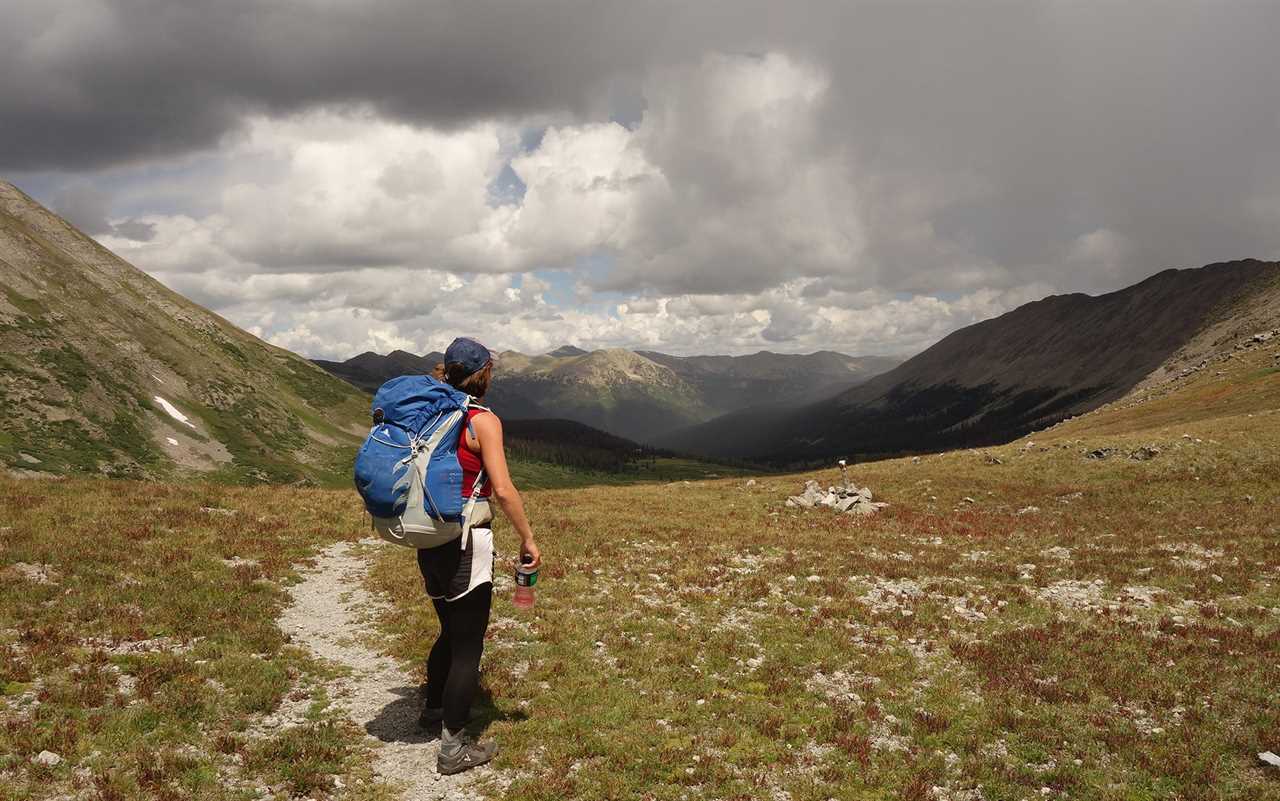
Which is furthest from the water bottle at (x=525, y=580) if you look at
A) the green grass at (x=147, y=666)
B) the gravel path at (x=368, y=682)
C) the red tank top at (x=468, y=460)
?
the green grass at (x=147, y=666)

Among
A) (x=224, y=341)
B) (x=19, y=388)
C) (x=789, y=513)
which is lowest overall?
(x=789, y=513)

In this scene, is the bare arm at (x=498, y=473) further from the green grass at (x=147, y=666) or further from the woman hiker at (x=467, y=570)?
the green grass at (x=147, y=666)

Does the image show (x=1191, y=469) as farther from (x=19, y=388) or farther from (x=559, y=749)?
(x=19, y=388)

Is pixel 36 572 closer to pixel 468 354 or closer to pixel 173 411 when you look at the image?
pixel 468 354

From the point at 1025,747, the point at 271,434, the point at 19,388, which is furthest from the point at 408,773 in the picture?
the point at 271,434

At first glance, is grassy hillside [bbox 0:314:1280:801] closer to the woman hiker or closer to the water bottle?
the woman hiker

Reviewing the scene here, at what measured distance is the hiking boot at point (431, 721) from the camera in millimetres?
9976

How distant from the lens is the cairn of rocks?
A: 37.5m

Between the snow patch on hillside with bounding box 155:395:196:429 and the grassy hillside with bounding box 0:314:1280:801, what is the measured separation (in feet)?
295

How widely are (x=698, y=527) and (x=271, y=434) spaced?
118 metres

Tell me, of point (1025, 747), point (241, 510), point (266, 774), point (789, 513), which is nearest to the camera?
→ point (266, 774)

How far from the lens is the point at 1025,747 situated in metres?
9.92

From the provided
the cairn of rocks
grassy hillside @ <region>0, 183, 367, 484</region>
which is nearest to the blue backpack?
the cairn of rocks

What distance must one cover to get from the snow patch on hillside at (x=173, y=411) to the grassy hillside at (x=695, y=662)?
89813 mm
